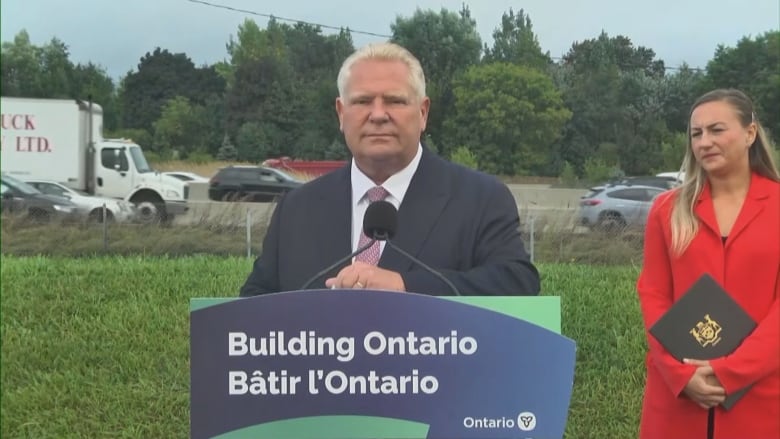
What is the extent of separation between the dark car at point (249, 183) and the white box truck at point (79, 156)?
313mm

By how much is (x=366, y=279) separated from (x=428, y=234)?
31cm

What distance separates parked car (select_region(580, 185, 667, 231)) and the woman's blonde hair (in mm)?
3227

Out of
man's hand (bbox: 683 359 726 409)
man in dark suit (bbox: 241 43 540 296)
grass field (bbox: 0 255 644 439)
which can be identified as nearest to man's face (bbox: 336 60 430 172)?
man in dark suit (bbox: 241 43 540 296)

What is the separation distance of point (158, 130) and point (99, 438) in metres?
2.35

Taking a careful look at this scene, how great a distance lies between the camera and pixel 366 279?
4.92 ft

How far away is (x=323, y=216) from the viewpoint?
1871 mm

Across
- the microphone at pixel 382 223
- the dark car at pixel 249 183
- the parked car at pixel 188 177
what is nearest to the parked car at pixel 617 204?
the dark car at pixel 249 183

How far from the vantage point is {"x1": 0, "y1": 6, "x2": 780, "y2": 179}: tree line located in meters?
4.65

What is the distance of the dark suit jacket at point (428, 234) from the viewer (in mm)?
1748

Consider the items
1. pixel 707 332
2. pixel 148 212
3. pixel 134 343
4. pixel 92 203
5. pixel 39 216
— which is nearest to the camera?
pixel 707 332

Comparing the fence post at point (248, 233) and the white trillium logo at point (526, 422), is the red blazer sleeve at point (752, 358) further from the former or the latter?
the fence post at point (248, 233)

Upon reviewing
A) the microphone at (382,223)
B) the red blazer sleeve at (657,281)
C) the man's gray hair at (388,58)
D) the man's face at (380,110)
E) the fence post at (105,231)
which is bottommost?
the fence post at (105,231)

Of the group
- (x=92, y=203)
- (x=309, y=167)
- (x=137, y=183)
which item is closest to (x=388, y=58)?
(x=309, y=167)

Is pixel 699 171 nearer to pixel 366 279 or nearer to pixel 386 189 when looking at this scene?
pixel 386 189
